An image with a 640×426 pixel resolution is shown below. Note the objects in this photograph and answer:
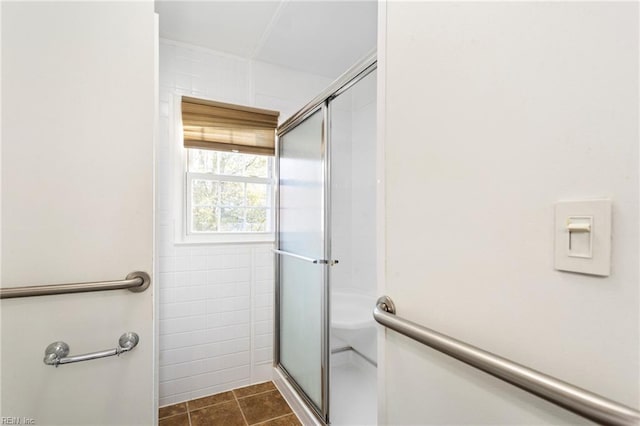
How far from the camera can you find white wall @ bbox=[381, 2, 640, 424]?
0.39 meters

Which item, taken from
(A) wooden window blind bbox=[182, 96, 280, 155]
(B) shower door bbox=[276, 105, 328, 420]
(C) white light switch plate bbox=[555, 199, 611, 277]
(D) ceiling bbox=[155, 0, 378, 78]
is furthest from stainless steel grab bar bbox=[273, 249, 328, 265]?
(D) ceiling bbox=[155, 0, 378, 78]

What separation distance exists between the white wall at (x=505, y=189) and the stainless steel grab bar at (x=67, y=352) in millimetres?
798

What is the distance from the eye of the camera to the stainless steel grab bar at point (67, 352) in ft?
2.67

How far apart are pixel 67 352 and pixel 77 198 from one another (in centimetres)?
46

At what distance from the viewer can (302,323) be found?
6.22 ft

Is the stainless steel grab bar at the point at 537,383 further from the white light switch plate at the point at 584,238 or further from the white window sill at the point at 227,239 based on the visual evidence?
the white window sill at the point at 227,239

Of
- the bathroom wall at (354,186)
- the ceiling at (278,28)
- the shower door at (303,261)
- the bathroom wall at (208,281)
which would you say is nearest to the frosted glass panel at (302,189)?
the shower door at (303,261)

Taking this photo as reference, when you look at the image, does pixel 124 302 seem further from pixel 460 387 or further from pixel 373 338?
pixel 373 338

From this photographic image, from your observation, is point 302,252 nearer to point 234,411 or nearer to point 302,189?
point 302,189

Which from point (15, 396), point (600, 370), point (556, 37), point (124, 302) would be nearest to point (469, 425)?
point (600, 370)

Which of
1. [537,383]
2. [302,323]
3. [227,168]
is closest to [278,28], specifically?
[227,168]

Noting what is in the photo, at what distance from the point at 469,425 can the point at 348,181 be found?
2150mm

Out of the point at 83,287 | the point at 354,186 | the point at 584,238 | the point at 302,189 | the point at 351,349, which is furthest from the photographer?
the point at 354,186

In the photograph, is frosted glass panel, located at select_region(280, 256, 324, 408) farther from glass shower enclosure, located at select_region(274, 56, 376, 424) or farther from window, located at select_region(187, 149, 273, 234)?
window, located at select_region(187, 149, 273, 234)
